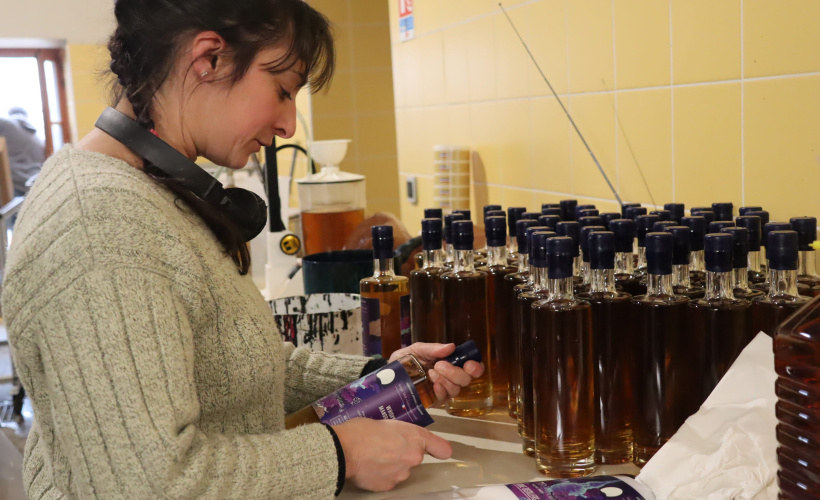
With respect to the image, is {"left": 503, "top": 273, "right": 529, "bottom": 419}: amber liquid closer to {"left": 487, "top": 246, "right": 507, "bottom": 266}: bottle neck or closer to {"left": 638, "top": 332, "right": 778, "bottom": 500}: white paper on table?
{"left": 487, "top": 246, "right": 507, "bottom": 266}: bottle neck

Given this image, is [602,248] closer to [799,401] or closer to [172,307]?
[799,401]

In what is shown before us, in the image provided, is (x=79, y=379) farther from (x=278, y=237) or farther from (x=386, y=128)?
(x=386, y=128)

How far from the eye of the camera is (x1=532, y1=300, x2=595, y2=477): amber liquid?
2.68 ft

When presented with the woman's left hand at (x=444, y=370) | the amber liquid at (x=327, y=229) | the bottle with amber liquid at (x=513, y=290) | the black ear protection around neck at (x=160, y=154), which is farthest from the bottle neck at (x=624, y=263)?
the amber liquid at (x=327, y=229)

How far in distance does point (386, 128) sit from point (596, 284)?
11.8ft

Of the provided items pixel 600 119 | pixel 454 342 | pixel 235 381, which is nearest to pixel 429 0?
pixel 600 119

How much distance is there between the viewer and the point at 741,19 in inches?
47.3

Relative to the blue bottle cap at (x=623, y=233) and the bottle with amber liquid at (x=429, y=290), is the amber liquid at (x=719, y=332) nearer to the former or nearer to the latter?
the blue bottle cap at (x=623, y=233)

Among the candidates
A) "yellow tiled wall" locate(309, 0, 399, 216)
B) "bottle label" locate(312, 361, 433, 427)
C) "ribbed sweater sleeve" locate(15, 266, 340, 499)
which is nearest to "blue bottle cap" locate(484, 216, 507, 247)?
"bottle label" locate(312, 361, 433, 427)

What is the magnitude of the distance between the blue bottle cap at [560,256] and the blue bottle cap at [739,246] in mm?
164

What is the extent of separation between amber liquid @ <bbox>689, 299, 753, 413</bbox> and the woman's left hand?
12.0 inches

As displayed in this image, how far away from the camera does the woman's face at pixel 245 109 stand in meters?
0.88

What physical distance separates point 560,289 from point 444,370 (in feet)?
0.78

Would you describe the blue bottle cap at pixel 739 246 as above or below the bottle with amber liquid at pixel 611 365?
above
